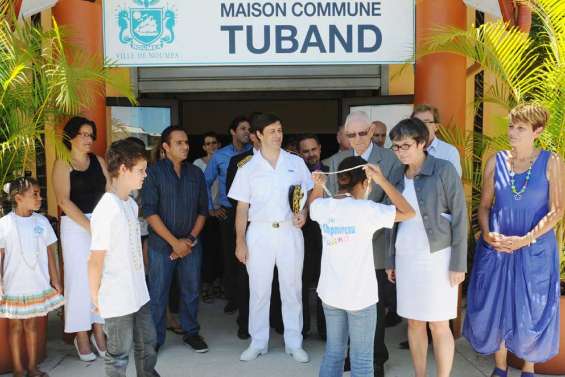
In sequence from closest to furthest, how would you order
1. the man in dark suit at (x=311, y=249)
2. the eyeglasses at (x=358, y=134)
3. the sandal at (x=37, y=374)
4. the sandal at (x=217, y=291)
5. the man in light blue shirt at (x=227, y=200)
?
the eyeglasses at (x=358, y=134) < the sandal at (x=37, y=374) < the man in dark suit at (x=311, y=249) < the man in light blue shirt at (x=227, y=200) < the sandal at (x=217, y=291)

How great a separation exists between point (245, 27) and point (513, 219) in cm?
237

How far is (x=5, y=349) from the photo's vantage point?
13.8ft

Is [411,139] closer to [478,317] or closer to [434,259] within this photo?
[434,259]

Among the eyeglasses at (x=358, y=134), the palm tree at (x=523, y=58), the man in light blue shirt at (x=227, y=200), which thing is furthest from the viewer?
the man in light blue shirt at (x=227, y=200)

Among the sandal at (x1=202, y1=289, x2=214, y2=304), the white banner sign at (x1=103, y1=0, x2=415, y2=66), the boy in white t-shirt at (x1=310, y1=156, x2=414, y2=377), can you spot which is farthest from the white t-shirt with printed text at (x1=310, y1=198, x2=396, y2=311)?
the sandal at (x1=202, y1=289, x2=214, y2=304)

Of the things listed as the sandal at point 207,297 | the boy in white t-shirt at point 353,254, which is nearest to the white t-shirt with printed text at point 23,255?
the boy in white t-shirt at point 353,254

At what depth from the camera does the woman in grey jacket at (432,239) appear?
3.46m

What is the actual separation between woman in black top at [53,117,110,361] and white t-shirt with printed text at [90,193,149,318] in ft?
3.62

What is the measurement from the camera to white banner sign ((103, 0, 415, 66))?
4676mm

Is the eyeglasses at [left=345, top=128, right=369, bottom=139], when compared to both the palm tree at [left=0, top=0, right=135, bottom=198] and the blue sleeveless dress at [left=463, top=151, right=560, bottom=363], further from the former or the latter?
the palm tree at [left=0, top=0, right=135, bottom=198]

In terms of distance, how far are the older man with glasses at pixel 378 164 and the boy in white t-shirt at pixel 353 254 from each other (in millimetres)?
637

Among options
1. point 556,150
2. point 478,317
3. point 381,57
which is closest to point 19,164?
point 381,57

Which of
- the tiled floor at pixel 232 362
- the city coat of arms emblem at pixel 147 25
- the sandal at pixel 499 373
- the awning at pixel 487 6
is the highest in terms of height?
the awning at pixel 487 6

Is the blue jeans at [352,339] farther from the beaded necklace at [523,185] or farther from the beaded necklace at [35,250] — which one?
the beaded necklace at [35,250]
